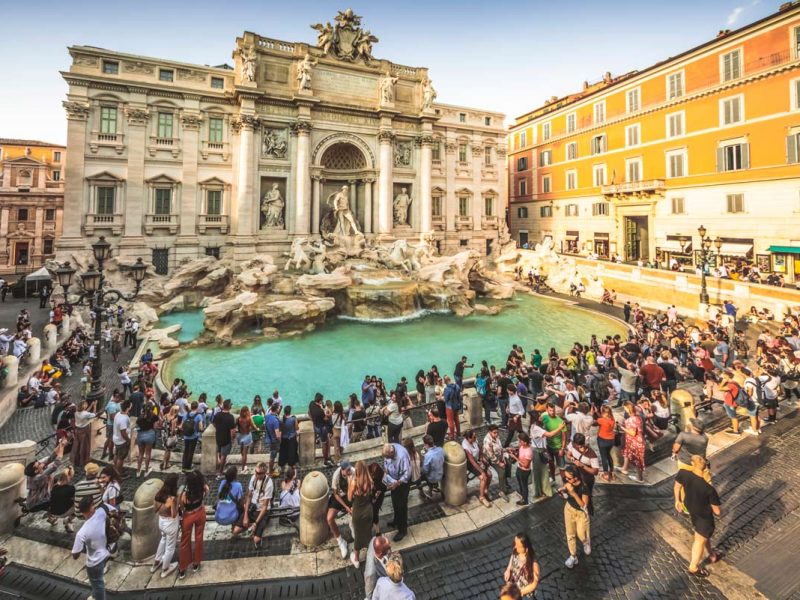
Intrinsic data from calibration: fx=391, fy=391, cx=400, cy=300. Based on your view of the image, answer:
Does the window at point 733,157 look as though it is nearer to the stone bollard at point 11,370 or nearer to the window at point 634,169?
the window at point 634,169

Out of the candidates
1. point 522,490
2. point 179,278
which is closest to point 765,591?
point 522,490

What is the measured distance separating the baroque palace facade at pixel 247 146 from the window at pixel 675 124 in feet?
51.4

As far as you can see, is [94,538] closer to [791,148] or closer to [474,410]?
[474,410]

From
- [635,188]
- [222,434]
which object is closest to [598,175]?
[635,188]

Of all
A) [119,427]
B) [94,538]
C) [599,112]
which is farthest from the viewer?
[599,112]

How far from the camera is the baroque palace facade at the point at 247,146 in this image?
73.1 ft

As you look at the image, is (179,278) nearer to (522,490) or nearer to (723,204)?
(522,490)

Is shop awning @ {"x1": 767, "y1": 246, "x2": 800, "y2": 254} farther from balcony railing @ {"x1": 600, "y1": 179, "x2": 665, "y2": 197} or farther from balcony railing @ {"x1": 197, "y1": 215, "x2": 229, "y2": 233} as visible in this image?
balcony railing @ {"x1": 197, "y1": 215, "x2": 229, "y2": 233}

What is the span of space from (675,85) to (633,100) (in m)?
2.89

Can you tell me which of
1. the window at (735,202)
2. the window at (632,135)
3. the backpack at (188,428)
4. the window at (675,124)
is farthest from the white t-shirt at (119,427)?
the window at (632,135)

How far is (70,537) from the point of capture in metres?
5.11

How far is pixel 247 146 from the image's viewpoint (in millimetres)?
24172

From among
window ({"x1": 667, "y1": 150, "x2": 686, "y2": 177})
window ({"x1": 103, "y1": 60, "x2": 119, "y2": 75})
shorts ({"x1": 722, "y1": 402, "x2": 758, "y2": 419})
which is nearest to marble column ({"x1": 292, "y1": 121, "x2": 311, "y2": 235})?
window ({"x1": 103, "y1": 60, "x2": 119, "y2": 75})

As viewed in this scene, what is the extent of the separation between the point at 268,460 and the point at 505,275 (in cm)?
2607
